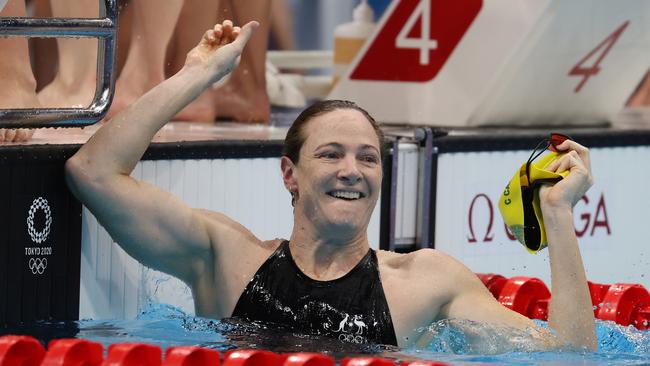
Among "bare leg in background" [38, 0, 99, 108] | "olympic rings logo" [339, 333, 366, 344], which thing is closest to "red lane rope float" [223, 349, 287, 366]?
"olympic rings logo" [339, 333, 366, 344]

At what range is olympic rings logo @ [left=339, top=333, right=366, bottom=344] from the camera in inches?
105

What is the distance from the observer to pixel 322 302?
2.72 m

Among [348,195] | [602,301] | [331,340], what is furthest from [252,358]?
[602,301]

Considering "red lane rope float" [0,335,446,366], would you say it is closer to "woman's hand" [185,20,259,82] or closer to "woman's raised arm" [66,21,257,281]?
"woman's raised arm" [66,21,257,281]

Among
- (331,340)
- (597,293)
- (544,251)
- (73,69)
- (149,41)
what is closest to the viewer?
(331,340)

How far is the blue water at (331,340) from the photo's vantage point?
2.60 m

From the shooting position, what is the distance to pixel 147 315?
3061mm

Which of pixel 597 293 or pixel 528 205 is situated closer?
pixel 528 205

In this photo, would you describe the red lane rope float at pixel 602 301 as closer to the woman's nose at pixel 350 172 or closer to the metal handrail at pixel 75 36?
the woman's nose at pixel 350 172

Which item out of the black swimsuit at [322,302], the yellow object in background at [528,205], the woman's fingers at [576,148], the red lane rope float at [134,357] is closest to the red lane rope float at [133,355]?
the red lane rope float at [134,357]

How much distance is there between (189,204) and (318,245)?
59 centimetres

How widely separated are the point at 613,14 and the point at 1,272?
2.41 m

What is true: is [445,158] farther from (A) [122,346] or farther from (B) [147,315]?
(A) [122,346]

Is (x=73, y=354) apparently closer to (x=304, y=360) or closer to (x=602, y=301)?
(x=304, y=360)
